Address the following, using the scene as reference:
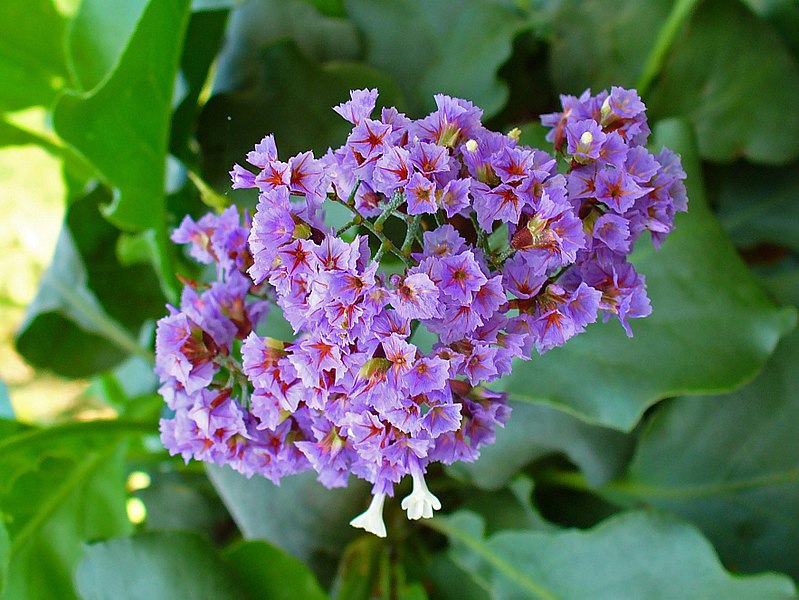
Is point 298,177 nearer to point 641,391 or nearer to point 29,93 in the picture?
point 641,391

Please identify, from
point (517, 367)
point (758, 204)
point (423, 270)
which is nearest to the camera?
point (423, 270)

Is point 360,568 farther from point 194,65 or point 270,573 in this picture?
point 194,65

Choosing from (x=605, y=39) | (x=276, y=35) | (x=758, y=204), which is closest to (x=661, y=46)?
(x=605, y=39)

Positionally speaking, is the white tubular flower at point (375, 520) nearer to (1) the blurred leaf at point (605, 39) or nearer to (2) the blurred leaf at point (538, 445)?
(2) the blurred leaf at point (538, 445)

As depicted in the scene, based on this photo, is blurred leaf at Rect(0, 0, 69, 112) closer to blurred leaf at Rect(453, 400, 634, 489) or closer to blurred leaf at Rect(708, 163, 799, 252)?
blurred leaf at Rect(453, 400, 634, 489)

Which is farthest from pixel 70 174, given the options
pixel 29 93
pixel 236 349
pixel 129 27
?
pixel 236 349

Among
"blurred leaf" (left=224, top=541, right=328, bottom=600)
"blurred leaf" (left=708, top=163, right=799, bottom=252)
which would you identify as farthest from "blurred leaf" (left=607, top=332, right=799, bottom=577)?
"blurred leaf" (left=224, top=541, right=328, bottom=600)
